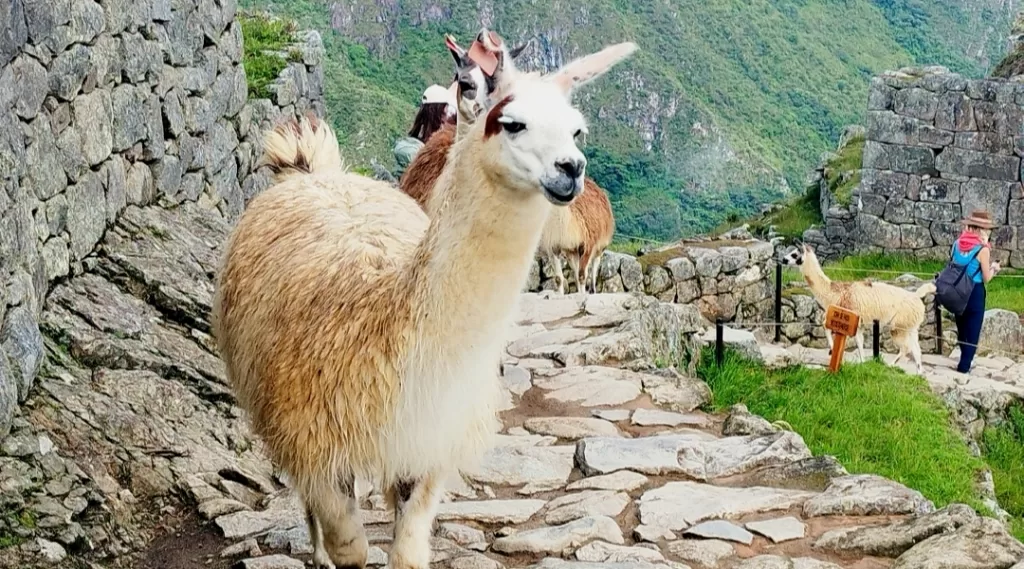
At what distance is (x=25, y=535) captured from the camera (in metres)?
4.42

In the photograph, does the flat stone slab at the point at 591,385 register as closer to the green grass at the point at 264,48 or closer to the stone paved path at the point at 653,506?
the stone paved path at the point at 653,506

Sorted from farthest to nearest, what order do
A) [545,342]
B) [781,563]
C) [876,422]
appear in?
[876,422] → [545,342] → [781,563]

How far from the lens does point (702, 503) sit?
17.5ft

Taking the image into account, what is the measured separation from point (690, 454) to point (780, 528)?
0.97 m

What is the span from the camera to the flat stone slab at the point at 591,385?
23.0 feet

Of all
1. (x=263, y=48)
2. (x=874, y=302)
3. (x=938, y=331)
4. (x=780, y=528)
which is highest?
(x=263, y=48)

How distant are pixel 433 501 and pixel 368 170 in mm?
7689

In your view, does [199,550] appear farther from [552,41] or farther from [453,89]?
[552,41]

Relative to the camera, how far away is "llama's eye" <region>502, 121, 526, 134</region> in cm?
354

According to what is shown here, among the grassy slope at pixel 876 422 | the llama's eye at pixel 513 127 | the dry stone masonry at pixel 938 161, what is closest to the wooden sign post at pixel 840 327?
the grassy slope at pixel 876 422

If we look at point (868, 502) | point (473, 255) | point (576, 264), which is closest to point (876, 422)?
point (576, 264)

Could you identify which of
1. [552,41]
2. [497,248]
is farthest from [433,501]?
[552,41]

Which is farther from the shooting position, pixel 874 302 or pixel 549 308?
pixel 874 302

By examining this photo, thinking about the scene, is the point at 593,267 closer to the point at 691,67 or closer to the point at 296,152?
the point at 296,152
